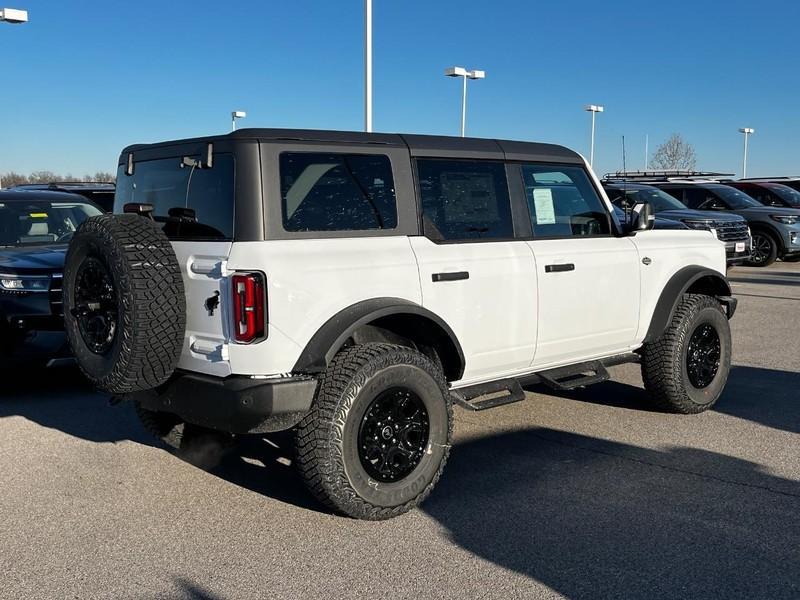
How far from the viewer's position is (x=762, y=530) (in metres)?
4.06

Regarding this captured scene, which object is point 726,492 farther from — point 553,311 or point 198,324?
point 198,324

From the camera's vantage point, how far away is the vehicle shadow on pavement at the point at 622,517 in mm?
3582

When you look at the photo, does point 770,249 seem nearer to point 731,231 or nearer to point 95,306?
point 731,231

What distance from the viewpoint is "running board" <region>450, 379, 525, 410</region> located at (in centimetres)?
480

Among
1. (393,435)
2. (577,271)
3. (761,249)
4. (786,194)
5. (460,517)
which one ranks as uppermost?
(786,194)

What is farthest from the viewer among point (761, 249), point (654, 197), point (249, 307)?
point (761, 249)

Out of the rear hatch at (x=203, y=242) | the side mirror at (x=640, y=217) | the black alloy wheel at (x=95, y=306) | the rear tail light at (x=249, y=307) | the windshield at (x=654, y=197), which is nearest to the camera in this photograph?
the rear tail light at (x=249, y=307)

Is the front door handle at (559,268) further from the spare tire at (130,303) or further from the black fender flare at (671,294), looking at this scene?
the spare tire at (130,303)

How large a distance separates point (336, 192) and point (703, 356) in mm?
3381

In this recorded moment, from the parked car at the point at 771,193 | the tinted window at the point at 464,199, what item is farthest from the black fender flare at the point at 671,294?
the parked car at the point at 771,193

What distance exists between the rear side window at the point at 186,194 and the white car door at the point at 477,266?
3.55ft

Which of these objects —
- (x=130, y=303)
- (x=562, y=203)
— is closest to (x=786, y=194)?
(x=562, y=203)

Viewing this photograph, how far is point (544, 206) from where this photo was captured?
5449mm

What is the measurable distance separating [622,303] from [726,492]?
154 centimetres
